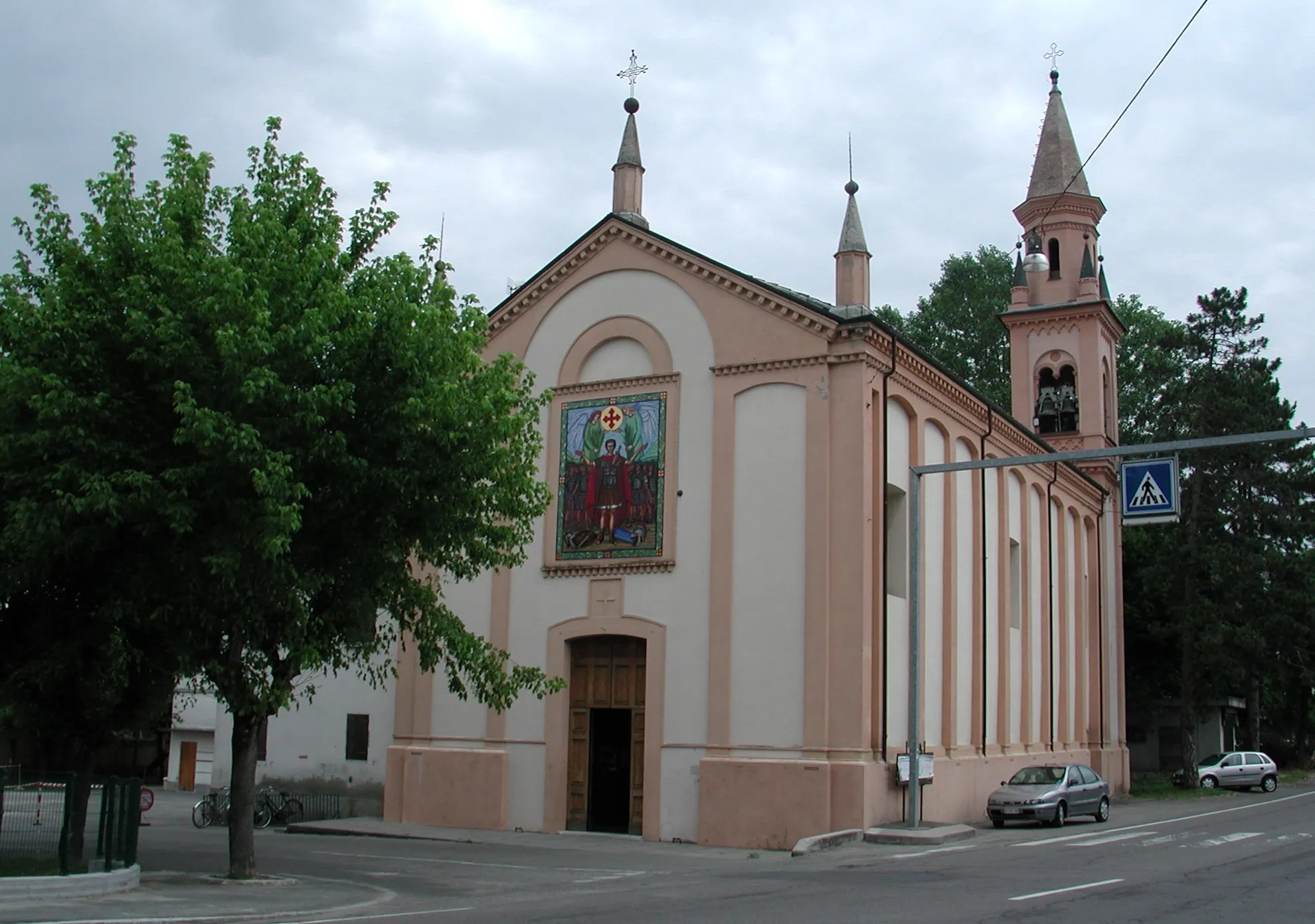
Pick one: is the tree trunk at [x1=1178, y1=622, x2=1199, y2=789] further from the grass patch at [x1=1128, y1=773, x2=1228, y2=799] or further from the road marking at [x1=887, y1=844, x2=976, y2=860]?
the road marking at [x1=887, y1=844, x2=976, y2=860]

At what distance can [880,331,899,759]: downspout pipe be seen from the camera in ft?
77.5

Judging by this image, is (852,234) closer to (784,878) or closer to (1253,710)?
(784,878)

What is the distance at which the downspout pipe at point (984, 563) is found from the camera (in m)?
28.9

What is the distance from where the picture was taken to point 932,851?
21141 millimetres

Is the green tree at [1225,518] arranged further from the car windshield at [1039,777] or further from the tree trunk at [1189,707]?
the car windshield at [1039,777]

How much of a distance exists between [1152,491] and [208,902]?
1383cm

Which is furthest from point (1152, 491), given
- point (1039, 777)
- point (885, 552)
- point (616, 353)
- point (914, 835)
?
point (616, 353)

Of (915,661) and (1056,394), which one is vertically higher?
(1056,394)

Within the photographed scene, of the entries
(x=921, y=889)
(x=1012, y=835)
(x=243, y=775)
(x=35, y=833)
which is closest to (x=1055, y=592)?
(x=1012, y=835)

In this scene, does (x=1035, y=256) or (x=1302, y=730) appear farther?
(x=1302, y=730)

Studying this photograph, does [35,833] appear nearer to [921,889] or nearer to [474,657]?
[474,657]

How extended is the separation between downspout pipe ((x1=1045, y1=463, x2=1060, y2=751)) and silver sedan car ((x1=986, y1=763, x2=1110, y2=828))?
6312 mm

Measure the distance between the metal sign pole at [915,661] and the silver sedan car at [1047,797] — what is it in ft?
9.80

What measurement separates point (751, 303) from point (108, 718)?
45.0ft
